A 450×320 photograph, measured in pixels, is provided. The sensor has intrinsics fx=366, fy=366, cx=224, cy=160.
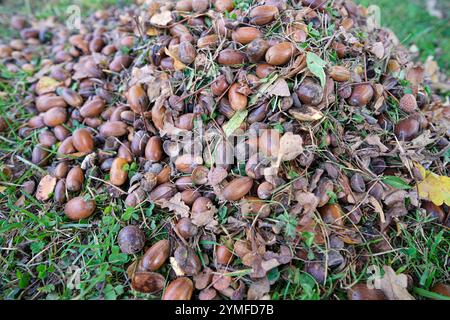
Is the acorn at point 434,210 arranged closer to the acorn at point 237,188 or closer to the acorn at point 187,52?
the acorn at point 237,188

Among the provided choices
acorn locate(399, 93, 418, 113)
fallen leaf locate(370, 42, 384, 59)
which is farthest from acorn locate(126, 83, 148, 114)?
acorn locate(399, 93, 418, 113)

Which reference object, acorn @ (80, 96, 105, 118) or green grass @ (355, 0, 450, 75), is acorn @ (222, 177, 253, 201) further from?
green grass @ (355, 0, 450, 75)

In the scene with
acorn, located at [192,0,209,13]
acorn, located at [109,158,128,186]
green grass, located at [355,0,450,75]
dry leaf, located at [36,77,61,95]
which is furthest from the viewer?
green grass, located at [355,0,450,75]

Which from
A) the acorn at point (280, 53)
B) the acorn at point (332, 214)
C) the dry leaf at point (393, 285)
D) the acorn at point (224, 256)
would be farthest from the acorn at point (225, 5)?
the dry leaf at point (393, 285)

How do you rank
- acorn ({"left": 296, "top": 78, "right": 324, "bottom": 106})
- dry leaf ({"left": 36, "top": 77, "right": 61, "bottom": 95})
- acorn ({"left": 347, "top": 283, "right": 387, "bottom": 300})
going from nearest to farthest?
acorn ({"left": 347, "top": 283, "right": 387, "bottom": 300}) → acorn ({"left": 296, "top": 78, "right": 324, "bottom": 106}) → dry leaf ({"left": 36, "top": 77, "right": 61, "bottom": 95})

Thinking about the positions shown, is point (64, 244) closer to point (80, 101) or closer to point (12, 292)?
point (12, 292)

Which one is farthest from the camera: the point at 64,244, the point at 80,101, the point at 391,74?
the point at 80,101

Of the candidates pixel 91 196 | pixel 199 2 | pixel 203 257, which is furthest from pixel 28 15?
pixel 203 257
